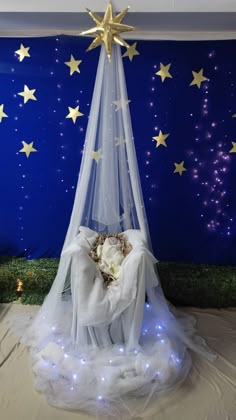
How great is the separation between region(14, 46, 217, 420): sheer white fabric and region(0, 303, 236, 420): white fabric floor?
0.06 meters

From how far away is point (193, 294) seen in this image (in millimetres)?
2834

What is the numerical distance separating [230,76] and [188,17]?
0.63 m

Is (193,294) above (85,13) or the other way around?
the other way around

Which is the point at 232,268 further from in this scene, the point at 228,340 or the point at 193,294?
the point at 228,340

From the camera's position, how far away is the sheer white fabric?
1.93 meters

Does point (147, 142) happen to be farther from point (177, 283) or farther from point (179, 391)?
point (179, 391)

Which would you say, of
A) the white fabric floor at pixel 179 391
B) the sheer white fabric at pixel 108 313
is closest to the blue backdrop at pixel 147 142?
the sheer white fabric at pixel 108 313

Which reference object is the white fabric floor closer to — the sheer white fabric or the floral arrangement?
the sheer white fabric

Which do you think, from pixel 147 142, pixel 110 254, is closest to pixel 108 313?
pixel 110 254

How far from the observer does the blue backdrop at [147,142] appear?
2.87 meters

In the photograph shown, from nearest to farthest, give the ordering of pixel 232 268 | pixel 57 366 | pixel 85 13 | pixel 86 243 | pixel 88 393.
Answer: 1. pixel 88 393
2. pixel 57 366
3. pixel 86 243
4. pixel 85 13
5. pixel 232 268

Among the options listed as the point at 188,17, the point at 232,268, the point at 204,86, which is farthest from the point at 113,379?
Answer: the point at 188,17

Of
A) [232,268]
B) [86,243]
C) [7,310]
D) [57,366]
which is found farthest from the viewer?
[232,268]

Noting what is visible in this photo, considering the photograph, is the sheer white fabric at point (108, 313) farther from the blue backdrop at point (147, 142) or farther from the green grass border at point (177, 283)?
the blue backdrop at point (147, 142)
